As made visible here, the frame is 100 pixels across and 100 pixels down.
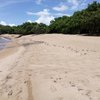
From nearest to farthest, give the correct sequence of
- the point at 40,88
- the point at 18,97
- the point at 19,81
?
the point at 18,97, the point at 40,88, the point at 19,81

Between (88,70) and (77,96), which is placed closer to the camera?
(77,96)

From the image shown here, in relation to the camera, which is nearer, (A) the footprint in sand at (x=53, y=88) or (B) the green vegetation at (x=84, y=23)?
(A) the footprint in sand at (x=53, y=88)

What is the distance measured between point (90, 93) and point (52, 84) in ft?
5.80

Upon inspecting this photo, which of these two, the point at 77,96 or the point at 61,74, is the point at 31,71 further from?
the point at 77,96

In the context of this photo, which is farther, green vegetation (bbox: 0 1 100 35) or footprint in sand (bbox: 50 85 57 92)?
green vegetation (bbox: 0 1 100 35)

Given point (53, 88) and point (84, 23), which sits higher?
point (84, 23)

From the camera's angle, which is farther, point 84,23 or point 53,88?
point 84,23

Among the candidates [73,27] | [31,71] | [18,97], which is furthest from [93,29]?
[18,97]

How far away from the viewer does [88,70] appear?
402 inches

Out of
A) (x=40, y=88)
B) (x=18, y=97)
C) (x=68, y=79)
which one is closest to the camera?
(x=18, y=97)

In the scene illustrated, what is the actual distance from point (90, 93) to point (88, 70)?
3079mm

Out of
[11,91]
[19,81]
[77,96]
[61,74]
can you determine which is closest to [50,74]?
[61,74]

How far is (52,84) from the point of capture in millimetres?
8586

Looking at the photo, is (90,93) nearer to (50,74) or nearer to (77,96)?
(77,96)
